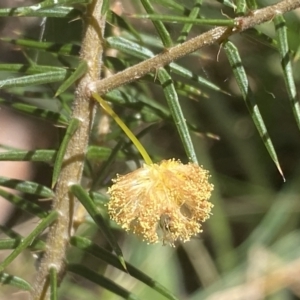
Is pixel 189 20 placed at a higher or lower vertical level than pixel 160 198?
higher

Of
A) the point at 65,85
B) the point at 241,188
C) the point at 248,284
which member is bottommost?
the point at 248,284

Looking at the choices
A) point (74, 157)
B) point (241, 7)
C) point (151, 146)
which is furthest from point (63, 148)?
point (151, 146)

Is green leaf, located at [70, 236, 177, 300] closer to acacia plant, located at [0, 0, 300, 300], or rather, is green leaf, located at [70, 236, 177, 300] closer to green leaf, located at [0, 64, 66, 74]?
acacia plant, located at [0, 0, 300, 300]

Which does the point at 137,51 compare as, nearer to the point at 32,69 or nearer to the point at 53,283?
the point at 32,69

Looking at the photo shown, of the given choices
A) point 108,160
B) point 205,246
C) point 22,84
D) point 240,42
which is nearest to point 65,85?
point 22,84

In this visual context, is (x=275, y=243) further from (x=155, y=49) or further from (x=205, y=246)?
(x=155, y=49)

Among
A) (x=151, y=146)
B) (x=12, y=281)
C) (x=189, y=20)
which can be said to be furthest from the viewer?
(x=151, y=146)
